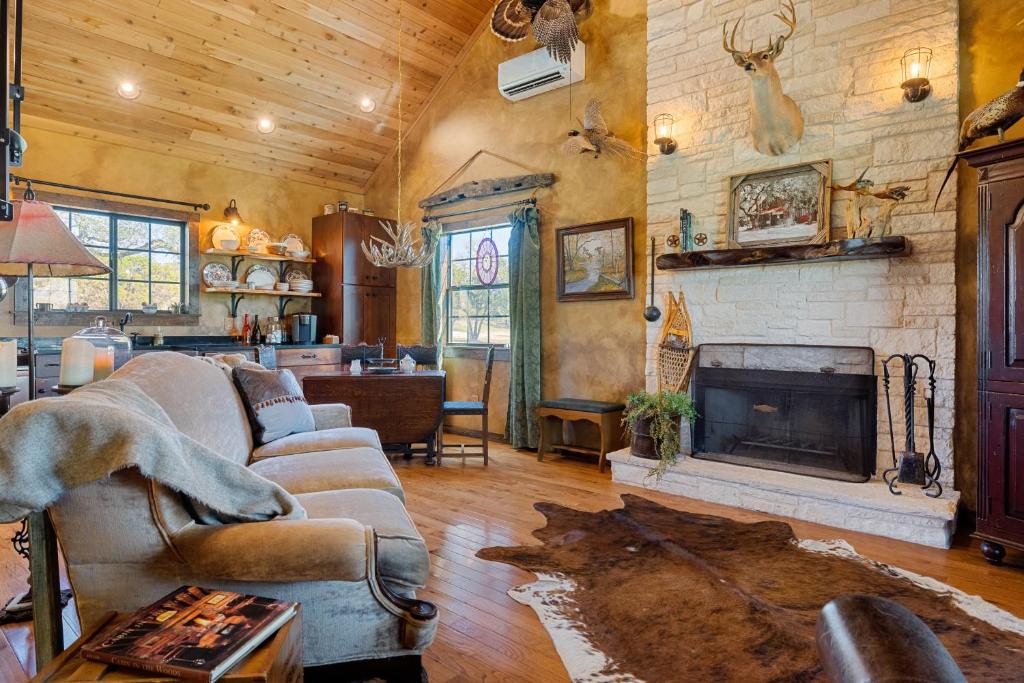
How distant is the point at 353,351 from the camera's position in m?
5.52

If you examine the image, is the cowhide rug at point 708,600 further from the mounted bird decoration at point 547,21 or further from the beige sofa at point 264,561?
the mounted bird decoration at point 547,21

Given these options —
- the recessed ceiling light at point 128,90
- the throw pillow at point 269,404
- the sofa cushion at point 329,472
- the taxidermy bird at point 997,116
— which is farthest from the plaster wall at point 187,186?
the taxidermy bird at point 997,116

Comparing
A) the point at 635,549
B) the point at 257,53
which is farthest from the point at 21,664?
the point at 257,53

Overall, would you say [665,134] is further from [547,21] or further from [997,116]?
[997,116]

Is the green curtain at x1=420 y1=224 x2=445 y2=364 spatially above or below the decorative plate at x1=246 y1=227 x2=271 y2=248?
below

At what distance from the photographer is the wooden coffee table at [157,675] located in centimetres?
92

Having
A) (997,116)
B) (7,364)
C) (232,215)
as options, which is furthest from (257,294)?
(997,116)

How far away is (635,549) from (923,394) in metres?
1.87

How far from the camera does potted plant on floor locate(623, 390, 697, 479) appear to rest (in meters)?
3.78

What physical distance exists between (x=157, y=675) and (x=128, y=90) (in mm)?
5081

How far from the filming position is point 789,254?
3.46 meters

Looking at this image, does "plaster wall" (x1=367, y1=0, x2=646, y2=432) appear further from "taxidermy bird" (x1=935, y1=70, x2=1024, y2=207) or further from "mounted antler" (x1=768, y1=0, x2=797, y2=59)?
"taxidermy bird" (x1=935, y1=70, x2=1024, y2=207)

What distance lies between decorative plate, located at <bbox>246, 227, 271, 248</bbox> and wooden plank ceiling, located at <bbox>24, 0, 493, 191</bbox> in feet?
2.09

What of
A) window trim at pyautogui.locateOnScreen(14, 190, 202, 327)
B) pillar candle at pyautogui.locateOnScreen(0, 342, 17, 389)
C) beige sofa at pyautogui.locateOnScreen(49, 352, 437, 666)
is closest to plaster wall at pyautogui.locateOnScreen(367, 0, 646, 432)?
window trim at pyautogui.locateOnScreen(14, 190, 202, 327)
